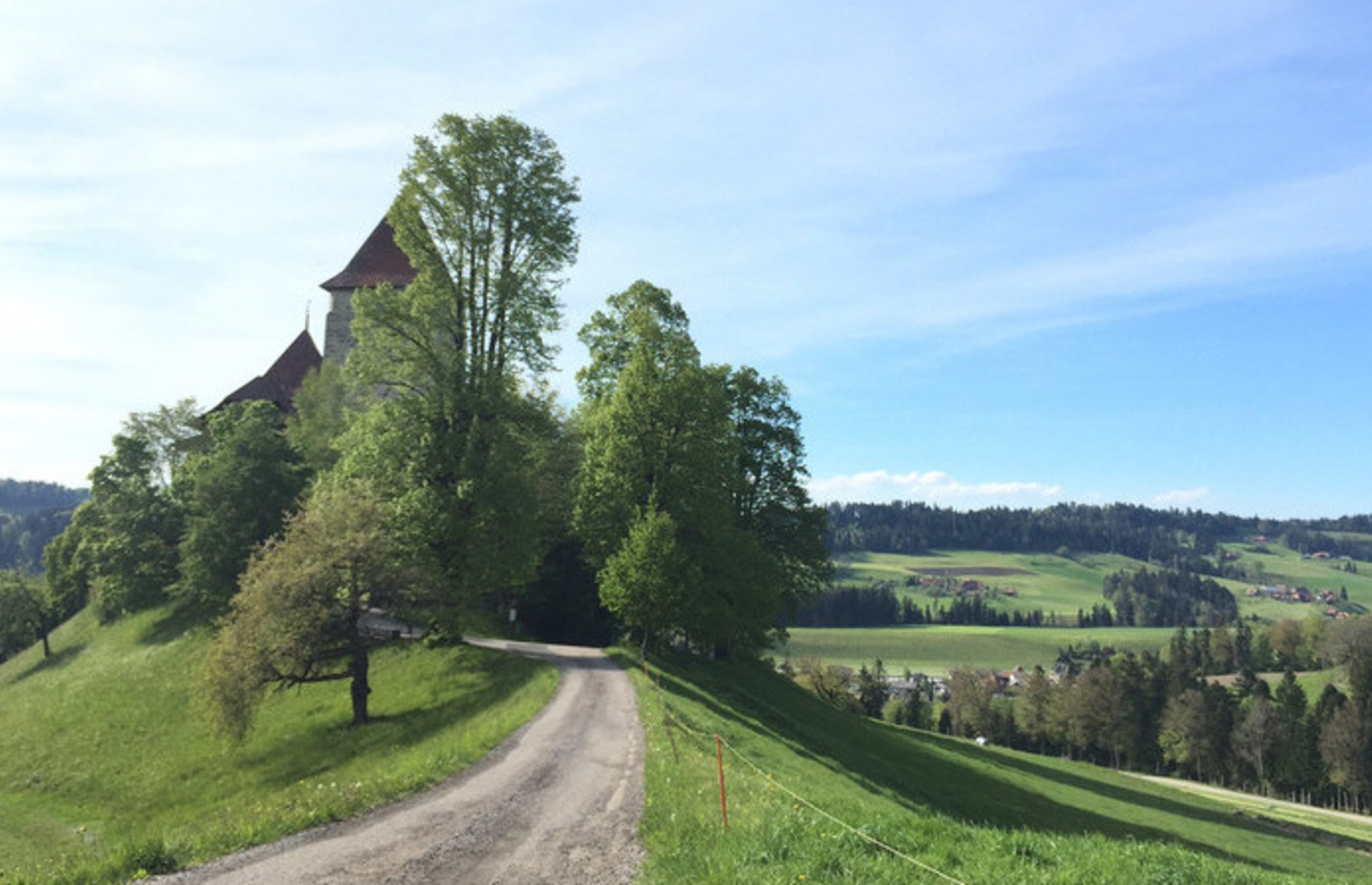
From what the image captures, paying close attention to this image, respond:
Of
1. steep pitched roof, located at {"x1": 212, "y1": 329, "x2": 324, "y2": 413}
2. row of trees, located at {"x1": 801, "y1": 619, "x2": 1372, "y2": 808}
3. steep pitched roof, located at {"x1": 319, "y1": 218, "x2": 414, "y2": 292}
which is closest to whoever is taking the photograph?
steep pitched roof, located at {"x1": 319, "y1": 218, "x2": 414, "y2": 292}

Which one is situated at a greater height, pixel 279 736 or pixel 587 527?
pixel 587 527

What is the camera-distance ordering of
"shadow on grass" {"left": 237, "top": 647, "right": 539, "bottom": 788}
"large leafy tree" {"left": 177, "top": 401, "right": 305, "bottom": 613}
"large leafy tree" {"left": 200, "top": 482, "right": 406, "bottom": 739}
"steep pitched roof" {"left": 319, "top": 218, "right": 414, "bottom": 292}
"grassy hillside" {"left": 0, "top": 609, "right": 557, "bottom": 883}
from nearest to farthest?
"grassy hillside" {"left": 0, "top": 609, "right": 557, "bottom": 883}, "shadow on grass" {"left": 237, "top": 647, "right": 539, "bottom": 788}, "large leafy tree" {"left": 200, "top": 482, "right": 406, "bottom": 739}, "large leafy tree" {"left": 177, "top": 401, "right": 305, "bottom": 613}, "steep pitched roof" {"left": 319, "top": 218, "right": 414, "bottom": 292}

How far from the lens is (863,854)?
11.6 m

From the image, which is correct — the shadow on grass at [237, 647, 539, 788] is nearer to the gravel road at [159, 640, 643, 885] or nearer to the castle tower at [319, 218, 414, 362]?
the gravel road at [159, 640, 643, 885]

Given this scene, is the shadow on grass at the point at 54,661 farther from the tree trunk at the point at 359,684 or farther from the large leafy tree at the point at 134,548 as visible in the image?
the tree trunk at the point at 359,684

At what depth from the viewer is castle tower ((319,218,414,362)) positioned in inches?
2351

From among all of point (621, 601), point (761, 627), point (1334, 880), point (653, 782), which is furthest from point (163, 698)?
point (1334, 880)

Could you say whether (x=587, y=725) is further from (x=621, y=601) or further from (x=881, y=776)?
(x=881, y=776)

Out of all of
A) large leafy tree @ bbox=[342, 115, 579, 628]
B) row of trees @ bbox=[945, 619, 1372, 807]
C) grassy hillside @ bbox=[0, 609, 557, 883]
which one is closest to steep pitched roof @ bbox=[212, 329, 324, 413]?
grassy hillside @ bbox=[0, 609, 557, 883]

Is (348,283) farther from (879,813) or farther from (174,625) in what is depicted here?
(879,813)

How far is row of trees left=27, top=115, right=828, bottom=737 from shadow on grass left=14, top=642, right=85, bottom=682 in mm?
10714

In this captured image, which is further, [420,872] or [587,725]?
[587,725]

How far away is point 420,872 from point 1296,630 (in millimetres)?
214731

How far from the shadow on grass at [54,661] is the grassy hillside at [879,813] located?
126 ft
